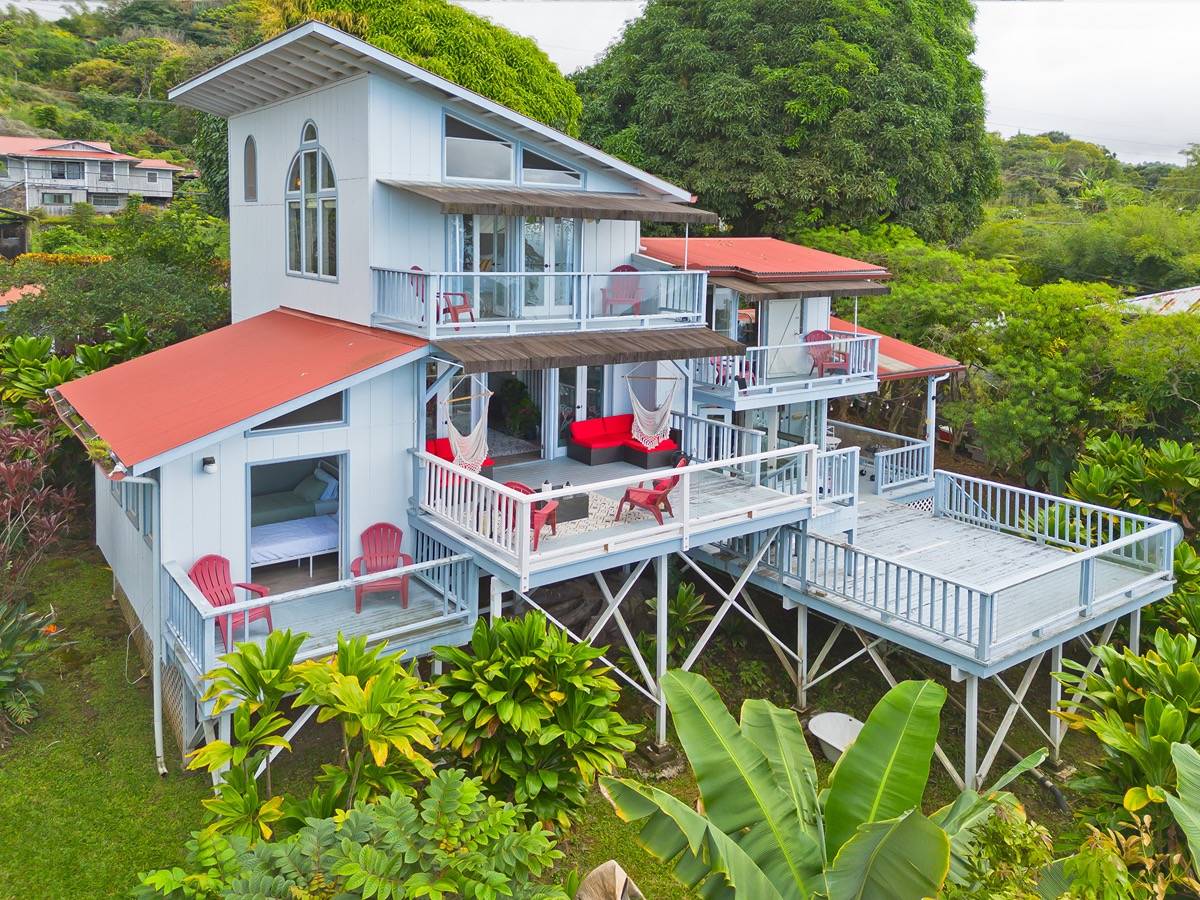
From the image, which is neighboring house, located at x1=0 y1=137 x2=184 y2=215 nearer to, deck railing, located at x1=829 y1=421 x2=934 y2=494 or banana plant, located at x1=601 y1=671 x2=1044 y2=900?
deck railing, located at x1=829 y1=421 x2=934 y2=494

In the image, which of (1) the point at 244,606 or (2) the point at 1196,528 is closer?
(1) the point at 244,606

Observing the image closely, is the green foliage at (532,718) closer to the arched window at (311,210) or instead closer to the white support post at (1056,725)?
the white support post at (1056,725)

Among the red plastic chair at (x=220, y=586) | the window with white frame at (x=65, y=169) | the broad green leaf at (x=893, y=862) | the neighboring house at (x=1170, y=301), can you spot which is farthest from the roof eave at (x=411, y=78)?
the window with white frame at (x=65, y=169)

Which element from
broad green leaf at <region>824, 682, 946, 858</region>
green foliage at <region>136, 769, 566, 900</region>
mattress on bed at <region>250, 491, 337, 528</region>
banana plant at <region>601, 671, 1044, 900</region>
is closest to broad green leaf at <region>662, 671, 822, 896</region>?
banana plant at <region>601, 671, 1044, 900</region>

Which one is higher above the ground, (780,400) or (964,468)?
(780,400)

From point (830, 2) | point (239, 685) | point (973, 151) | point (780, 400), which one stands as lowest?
point (239, 685)

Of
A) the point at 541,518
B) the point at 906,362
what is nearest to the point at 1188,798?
the point at 541,518

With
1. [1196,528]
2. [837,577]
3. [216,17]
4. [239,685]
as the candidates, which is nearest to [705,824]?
[239,685]

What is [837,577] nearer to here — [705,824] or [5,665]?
[705,824]

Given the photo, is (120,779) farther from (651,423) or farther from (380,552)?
(651,423)
